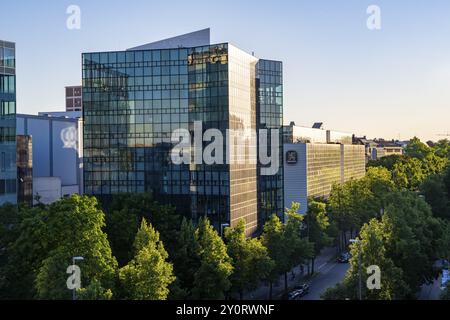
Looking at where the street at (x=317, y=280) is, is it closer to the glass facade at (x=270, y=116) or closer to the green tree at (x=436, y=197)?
the glass facade at (x=270, y=116)

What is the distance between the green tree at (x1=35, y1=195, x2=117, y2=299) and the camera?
100 ft

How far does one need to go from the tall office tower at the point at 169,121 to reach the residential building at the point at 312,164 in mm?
19126

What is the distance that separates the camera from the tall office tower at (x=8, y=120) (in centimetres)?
5103

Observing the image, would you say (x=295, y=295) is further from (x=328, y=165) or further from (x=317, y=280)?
(x=328, y=165)

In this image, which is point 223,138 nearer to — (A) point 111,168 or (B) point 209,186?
(B) point 209,186

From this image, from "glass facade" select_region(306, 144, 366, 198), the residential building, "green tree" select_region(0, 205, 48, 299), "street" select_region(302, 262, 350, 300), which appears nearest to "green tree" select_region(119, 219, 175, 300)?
"green tree" select_region(0, 205, 48, 299)

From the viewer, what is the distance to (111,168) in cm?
6241

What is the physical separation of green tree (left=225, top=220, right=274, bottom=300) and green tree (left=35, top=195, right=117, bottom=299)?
11860mm

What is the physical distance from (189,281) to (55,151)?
193 ft

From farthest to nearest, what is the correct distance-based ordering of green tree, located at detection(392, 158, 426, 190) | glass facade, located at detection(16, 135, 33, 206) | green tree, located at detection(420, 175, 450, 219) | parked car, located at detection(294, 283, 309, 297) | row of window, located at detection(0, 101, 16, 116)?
green tree, located at detection(392, 158, 426, 190) → glass facade, located at detection(16, 135, 33, 206) → green tree, located at detection(420, 175, 450, 219) → parked car, located at detection(294, 283, 309, 297) → row of window, located at detection(0, 101, 16, 116)

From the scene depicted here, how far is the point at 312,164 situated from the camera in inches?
3445

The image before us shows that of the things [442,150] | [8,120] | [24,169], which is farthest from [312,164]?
[442,150]

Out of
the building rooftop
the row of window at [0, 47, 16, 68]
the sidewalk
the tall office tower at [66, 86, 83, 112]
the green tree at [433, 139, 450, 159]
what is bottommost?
the sidewalk

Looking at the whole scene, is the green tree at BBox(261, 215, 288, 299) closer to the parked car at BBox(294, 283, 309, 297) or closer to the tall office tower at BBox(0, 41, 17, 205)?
the parked car at BBox(294, 283, 309, 297)
